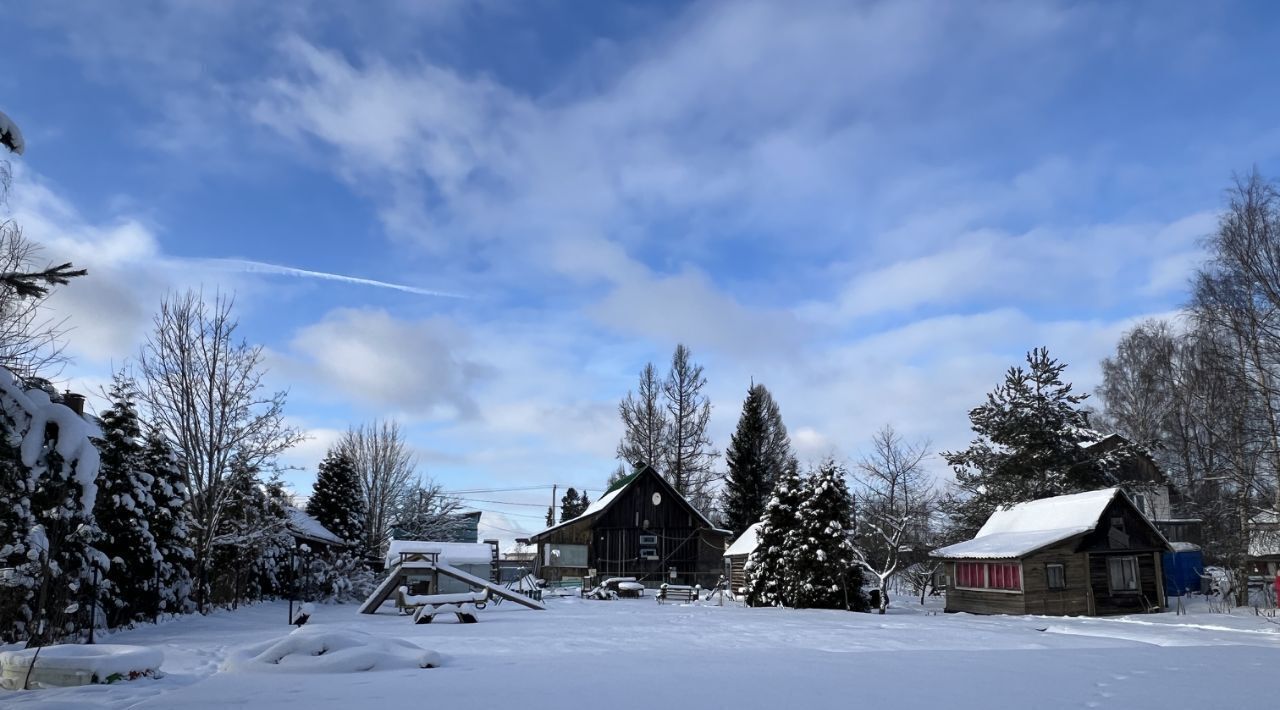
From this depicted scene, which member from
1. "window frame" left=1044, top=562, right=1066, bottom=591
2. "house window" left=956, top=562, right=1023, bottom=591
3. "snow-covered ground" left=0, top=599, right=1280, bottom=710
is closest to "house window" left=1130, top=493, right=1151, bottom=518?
"house window" left=956, top=562, right=1023, bottom=591

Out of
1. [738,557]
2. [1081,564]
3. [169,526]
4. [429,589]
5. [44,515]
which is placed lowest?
[429,589]

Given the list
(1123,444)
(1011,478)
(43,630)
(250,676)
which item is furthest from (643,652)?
(1123,444)

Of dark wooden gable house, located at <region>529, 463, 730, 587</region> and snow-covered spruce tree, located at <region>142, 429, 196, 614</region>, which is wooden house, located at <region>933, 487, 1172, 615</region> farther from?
snow-covered spruce tree, located at <region>142, 429, 196, 614</region>

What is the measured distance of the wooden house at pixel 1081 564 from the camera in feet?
87.8

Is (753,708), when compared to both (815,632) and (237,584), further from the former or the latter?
(237,584)

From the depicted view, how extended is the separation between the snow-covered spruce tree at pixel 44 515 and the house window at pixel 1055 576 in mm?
26640

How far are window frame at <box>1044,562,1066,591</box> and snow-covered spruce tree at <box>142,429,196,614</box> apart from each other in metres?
26.3

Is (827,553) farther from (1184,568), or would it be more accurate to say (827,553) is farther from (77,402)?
(77,402)

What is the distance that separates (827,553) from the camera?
2833 cm

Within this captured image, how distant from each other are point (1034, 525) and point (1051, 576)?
3017 millimetres

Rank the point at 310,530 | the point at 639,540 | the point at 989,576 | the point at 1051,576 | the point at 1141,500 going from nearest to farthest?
the point at 1051,576 → the point at 989,576 → the point at 310,530 → the point at 1141,500 → the point at 639,540

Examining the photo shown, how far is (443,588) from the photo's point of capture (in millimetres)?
32906

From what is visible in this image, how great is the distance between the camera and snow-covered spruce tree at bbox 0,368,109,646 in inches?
293

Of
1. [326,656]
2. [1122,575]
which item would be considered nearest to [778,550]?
[1122,575]
